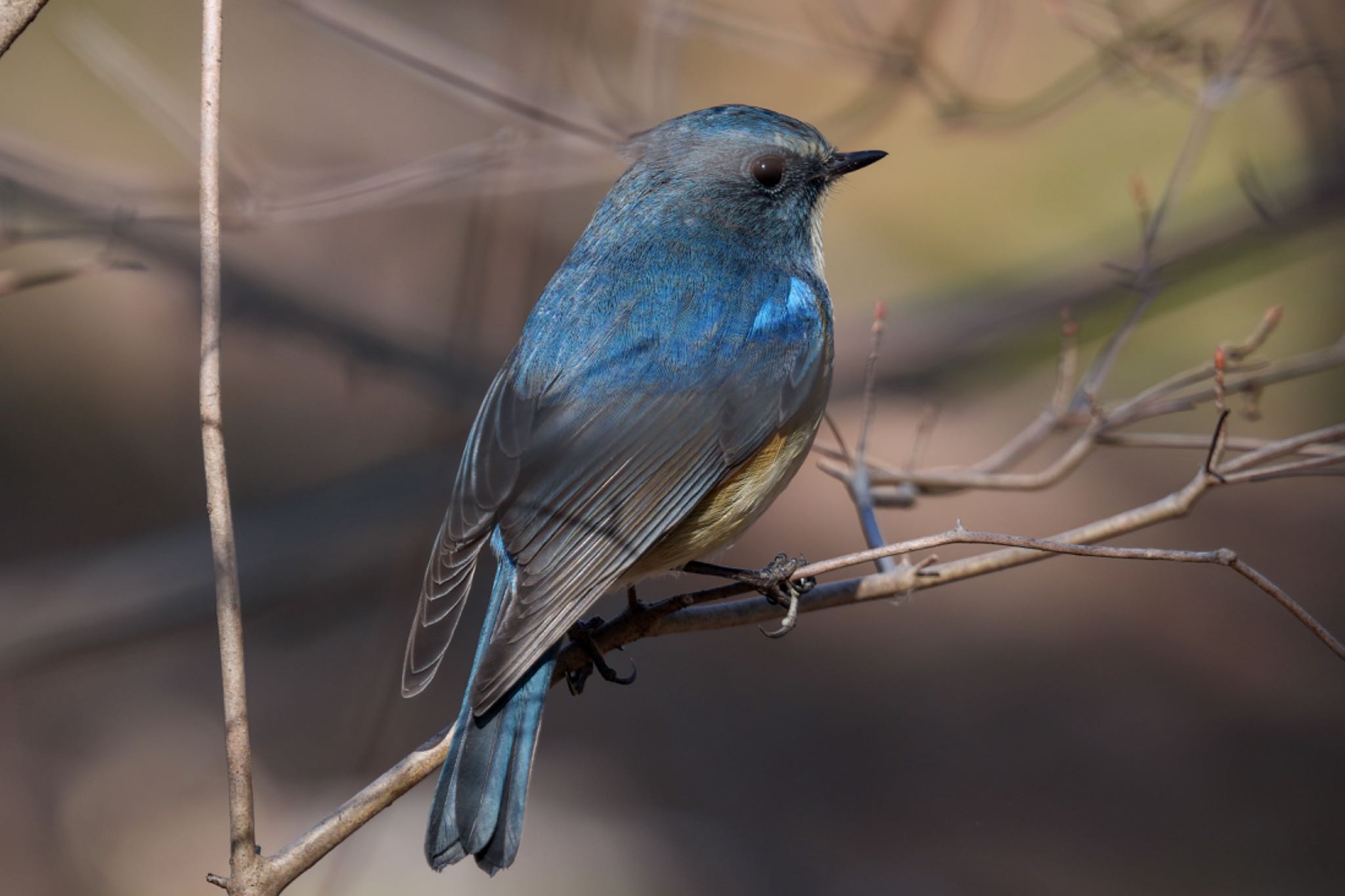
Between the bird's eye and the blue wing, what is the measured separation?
25 cm

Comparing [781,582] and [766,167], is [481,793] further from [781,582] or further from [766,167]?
[766,167]

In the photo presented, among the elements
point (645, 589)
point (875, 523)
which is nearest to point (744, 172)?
point (875, 523)

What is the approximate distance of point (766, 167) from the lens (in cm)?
305

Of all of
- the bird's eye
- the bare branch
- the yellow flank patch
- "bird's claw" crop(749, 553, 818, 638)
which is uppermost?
the bird's eye

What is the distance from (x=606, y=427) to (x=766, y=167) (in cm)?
82

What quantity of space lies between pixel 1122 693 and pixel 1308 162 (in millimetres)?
2260

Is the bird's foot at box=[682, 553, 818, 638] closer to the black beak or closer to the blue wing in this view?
the blue wing

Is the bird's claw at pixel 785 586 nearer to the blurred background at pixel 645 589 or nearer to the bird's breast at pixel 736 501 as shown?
the bird's breast at pixel 736 501

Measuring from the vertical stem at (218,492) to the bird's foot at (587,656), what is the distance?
→ 0.93 meters

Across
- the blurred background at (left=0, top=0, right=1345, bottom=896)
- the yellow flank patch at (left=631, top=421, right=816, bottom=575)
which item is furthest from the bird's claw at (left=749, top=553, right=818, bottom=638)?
the blurred background at (left=0, top=0, right=1345, bottom=896)

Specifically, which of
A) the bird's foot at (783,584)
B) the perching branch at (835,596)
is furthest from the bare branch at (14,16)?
the bird's foot at (783,584)

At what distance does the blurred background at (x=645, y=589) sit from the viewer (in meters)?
4.30

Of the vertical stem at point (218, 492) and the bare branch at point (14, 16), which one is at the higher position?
the bare branch at point (14, 16)

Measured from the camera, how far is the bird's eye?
3051 millimetres
